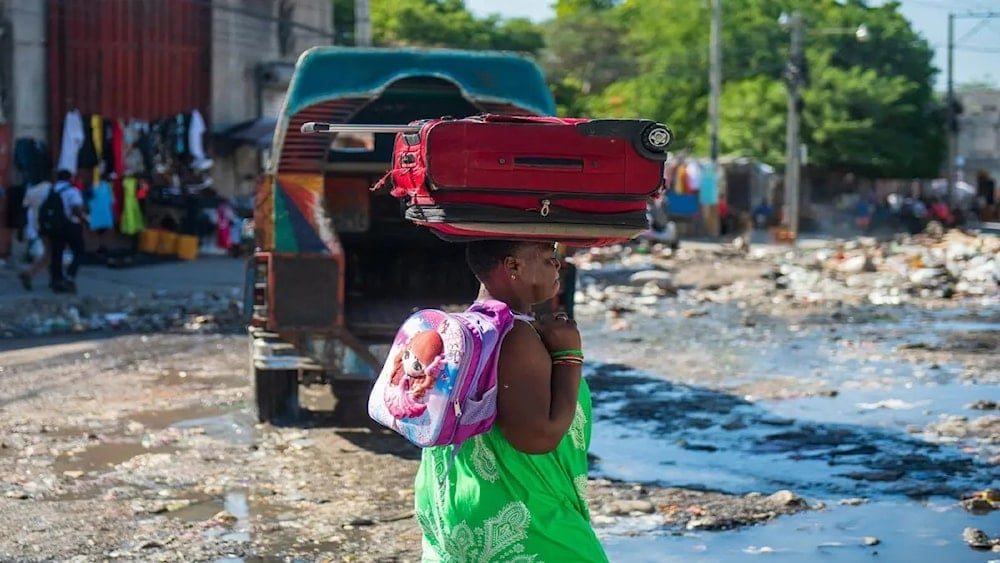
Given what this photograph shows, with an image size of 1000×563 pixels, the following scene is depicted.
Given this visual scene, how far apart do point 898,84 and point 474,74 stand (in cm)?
4377

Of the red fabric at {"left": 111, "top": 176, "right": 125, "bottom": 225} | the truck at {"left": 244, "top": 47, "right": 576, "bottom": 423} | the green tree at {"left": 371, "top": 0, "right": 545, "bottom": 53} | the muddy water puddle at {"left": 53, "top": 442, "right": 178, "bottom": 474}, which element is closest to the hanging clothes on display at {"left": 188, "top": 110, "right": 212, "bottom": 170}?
the red fabric at {"left": 111, "top": 176, "right": 125, "bottom": 225}

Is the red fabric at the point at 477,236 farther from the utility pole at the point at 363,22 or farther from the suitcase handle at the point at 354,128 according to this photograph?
the utility pole at the point at 363,22

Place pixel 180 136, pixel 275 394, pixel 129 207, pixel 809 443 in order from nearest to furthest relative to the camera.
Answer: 1. pixel 809 443
2. pixel 275 394
3. pixel 129 207
4. pixel 180 136

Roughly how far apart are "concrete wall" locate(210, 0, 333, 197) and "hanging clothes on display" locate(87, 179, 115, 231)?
329 centimetres

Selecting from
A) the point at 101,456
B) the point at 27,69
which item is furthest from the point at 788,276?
the point at 101,456

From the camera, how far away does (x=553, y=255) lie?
11.3 ft

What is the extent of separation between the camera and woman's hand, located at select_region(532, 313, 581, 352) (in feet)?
10.5

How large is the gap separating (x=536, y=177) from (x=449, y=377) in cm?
63

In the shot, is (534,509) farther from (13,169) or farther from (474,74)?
(13,169)

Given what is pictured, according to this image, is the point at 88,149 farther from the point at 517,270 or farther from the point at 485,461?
the point at 485,461

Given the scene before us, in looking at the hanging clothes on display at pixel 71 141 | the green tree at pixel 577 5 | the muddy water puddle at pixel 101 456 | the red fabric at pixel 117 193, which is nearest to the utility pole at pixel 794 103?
the red fabric at pixel 117 193

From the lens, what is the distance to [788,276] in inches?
915

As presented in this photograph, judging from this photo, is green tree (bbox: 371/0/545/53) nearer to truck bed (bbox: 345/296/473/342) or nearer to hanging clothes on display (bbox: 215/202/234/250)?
hanging clothes on display (bbox: 215/202/234/250)

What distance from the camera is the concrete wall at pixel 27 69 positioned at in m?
20.0
